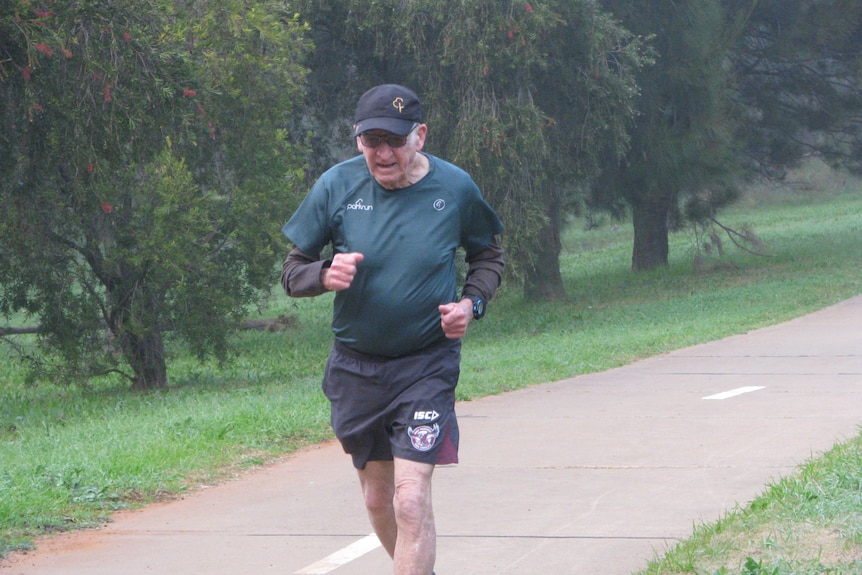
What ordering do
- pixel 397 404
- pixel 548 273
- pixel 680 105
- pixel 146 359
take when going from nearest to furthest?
pixel 397 404 → pixel 146 359 → pixel 680 105 → pixel 548 273

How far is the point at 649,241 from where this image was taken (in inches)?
1109

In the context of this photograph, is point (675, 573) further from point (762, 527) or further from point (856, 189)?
point (856, 189)

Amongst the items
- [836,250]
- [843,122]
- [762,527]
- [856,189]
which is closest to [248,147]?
[762,527]

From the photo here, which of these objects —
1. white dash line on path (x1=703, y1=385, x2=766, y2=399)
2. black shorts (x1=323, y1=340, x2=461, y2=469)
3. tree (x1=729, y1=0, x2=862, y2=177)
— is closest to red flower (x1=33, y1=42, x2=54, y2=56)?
white dash line on path (x1=703, y1=385, x2=766, y2=399)

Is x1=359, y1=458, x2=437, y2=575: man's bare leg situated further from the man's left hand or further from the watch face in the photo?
the watch face

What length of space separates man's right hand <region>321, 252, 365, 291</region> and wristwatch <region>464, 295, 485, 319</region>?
52 cm

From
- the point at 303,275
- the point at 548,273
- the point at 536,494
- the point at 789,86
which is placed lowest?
the point at 548,273

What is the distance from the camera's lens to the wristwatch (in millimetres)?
4266

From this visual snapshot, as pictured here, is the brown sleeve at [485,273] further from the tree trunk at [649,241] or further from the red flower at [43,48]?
the tree trunk at [649,241]

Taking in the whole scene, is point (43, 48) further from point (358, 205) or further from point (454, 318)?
point (454, 318)

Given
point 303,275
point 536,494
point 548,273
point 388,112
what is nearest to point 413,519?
point 303,275

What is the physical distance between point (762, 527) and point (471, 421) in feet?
14.0

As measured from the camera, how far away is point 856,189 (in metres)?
53.4

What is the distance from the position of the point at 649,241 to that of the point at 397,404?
2471 cm
